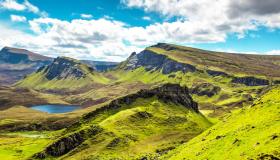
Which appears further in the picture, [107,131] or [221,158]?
[107,131]

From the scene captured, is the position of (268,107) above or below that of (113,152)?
above

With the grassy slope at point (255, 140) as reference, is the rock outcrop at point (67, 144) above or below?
below

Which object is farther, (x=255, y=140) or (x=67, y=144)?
(x=67, y=144)

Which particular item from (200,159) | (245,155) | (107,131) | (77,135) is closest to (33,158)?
(77,135)

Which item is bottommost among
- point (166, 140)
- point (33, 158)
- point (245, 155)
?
point (33, 158)

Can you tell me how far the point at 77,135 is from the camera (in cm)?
19862

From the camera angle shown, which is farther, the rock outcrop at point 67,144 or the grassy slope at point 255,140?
the rock outcrop at point 67,144

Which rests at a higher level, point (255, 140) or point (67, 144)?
point (255, 140)

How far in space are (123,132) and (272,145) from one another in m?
144

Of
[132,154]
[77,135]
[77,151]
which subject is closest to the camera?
[132,154]

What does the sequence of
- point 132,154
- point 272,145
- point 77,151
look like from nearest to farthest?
point 272,145, point 132,154, point 77,151

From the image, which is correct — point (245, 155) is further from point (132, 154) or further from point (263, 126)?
point (132, 154)

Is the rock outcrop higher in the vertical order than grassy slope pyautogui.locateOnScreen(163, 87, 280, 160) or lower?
lower

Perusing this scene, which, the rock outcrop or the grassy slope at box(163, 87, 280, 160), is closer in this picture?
the grassy slope at box(163, 87, 280, 160)
